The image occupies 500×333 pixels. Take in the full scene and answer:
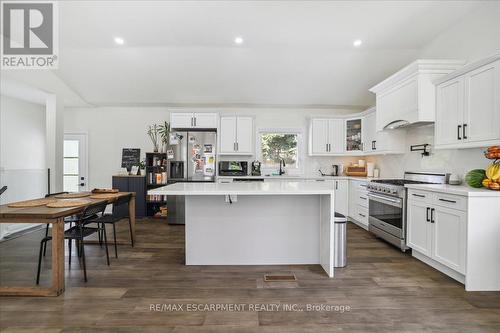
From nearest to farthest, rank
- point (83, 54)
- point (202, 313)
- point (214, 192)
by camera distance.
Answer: point (202, 313) < point (214, 192) < point (83, 54)

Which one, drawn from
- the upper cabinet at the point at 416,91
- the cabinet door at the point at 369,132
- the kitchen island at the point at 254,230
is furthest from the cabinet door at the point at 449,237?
the cabinet door at the point at 369,132

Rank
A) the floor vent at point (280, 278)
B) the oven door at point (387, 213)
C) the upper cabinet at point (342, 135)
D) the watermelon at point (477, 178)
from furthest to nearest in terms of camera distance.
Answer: the upper cabinet at point (342, 135)
the oven door at point (387, 213)
the watermelon at point (477, 178)
the floor vent at point (280, 278)

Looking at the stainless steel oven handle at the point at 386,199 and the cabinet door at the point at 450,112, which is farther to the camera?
the stainless steel oven handle at the point at 386,199

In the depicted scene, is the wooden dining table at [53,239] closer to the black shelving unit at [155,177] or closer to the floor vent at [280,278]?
the floor vent at [280,278]

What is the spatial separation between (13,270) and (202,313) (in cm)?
240

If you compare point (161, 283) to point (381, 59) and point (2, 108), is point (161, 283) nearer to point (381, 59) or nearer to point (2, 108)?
→ point (381, 59)

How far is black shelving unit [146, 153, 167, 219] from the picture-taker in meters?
5.50

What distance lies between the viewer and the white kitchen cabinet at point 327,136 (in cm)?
565

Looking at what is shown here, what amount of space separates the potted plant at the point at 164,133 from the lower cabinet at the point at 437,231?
4.60 metres

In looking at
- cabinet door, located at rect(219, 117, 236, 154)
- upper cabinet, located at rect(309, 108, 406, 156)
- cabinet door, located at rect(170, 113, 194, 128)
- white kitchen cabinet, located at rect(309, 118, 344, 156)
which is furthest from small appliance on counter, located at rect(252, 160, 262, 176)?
cabinet door, located at rect(170, 113, 194, 128)

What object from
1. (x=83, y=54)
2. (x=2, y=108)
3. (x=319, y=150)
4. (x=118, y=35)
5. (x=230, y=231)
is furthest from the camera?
(x=319, y=150)

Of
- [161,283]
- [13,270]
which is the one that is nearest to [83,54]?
[13,270]

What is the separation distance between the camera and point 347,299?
7.47 feet

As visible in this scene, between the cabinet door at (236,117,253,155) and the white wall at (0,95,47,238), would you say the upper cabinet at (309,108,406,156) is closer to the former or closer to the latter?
the cabinet door at (236,117,253,155)
